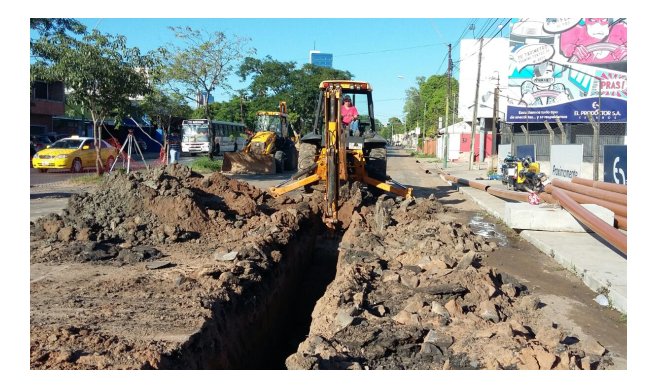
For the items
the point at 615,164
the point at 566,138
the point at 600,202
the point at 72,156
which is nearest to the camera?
the point at 600,202

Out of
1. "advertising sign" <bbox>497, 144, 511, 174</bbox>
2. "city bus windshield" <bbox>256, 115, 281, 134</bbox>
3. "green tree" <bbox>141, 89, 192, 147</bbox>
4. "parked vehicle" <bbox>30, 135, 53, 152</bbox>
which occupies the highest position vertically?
"green tree" <bbox>141, 89, 192, 147</bbox>

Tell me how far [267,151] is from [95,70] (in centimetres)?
884

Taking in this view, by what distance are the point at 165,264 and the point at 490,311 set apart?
4.00m

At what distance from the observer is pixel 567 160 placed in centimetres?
1694

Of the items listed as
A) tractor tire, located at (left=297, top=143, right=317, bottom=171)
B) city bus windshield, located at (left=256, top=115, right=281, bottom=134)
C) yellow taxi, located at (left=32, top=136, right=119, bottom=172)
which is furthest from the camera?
city bus windshield, located at (left=256, top=115, right=281, bottom=134)

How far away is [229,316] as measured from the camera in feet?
18.5

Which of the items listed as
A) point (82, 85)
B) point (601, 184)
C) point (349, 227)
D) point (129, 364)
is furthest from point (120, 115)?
point (129, 364)

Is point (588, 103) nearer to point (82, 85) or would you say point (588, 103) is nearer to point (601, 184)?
point (601, 184)

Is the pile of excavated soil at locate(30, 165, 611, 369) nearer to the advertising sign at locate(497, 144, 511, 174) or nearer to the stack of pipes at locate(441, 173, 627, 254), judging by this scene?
the stack of pipes at locate(441, 173, 627, 254)

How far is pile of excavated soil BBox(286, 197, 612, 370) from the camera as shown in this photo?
4406mm

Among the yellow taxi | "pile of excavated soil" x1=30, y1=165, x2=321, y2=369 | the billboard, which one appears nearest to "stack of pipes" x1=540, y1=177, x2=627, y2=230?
"pile of excavated soil" x1=30, y1=165, x2=321, y2=369

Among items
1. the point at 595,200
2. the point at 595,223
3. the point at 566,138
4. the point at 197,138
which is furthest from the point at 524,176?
the point at 197,138

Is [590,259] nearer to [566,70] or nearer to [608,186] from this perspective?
[608,186]

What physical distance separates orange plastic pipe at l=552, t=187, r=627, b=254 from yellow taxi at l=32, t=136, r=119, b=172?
58.2 feet
